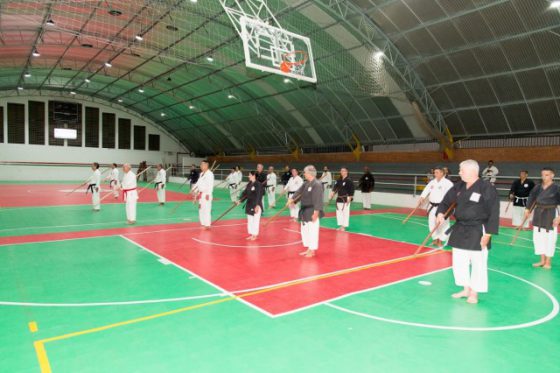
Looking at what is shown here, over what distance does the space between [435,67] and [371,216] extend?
982 cm

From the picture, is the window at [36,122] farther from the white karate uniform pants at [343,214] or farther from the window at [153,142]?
the white karate uniform pants at [343,214]

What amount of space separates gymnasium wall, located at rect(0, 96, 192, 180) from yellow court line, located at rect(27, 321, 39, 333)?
42041mm

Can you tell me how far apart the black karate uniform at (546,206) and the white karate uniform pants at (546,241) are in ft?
0.38

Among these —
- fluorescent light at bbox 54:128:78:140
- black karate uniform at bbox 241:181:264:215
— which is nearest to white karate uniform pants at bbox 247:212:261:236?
black karate uniform at bbox 241:181:264:215

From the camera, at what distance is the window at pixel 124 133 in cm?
4595

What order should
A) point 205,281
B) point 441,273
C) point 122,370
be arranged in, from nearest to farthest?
point 122,370, point 205,281, point 441,273

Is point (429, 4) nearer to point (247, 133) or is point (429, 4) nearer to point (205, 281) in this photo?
point (205, 281)

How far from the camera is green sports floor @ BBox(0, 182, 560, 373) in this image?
4016 mm

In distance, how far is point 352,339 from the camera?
450cm

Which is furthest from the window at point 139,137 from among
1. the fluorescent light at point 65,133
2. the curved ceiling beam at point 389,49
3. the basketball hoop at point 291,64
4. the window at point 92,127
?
the basketball hoop at point 291,64

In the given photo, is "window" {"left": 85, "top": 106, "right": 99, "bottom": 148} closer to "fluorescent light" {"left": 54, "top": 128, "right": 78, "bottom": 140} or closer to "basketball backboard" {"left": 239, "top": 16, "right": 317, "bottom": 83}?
"fluorescent light" {"left": 54, "top": 128, "right": 78, "bottom": 140}

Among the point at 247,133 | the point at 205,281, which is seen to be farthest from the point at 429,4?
the point at 247,133

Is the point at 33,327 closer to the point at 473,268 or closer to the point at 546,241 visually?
the point at 473,268

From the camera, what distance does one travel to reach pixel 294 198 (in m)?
9.70
